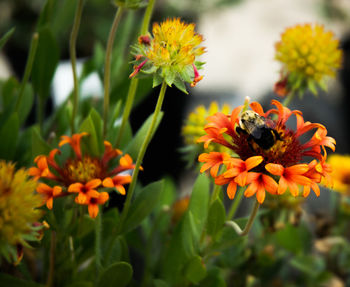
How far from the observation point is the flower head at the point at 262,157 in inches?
12.7

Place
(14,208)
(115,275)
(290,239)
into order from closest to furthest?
(14,208) → (115,275) → (290,239)

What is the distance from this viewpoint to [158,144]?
100cm

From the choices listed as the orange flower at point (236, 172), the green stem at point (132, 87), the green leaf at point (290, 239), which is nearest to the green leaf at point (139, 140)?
the green stem at point (132, 87)

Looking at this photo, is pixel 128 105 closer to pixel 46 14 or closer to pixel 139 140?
pixel 139 140

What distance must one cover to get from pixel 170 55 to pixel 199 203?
0.17 metres

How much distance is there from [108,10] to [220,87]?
49 centimetres

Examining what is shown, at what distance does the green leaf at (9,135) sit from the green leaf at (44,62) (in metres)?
0.11

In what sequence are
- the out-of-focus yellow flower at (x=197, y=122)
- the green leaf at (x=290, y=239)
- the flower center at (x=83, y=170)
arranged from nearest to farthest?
the flower center at (x=83, y=170)
the out-of-focus yellow flower at (x=197, y=122)
the green leaf at (x=290, y=239)

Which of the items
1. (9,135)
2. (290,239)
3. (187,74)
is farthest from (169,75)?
(290,239)

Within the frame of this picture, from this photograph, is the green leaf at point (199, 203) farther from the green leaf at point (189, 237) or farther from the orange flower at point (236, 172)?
the orange flower at point (236, 172)

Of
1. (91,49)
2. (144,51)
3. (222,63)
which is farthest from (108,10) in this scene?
(144,51)

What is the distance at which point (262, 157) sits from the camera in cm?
34

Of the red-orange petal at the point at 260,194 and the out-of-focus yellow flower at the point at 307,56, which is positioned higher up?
the out-of-focus yellow flower at the point at 307,56

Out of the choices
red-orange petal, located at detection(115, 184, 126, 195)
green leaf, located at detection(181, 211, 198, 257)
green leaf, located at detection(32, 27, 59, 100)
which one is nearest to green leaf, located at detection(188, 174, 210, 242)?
green leaf, located at detection(181, 211, 198, 257)
